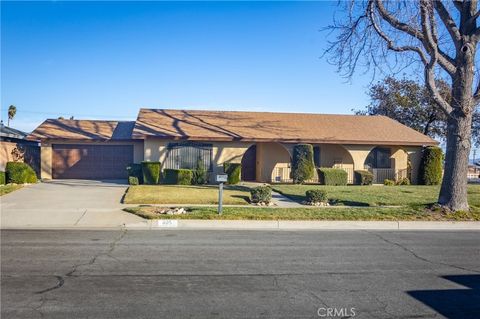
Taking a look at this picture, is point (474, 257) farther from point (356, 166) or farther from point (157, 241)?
point (356, 166)

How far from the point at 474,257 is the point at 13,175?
20382 mm

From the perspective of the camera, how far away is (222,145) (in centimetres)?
2558

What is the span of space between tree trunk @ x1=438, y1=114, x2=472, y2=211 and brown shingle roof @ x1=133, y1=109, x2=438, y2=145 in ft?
37.1

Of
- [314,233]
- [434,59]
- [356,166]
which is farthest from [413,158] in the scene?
[314,233]

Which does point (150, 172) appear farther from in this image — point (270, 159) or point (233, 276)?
point (233, 276)

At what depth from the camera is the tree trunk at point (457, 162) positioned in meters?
14.6

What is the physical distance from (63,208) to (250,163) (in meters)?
15.0

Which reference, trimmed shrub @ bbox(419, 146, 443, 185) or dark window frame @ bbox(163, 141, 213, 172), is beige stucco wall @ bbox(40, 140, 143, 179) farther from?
trimmed shrub @ bbox(419, 146, 443, 185)

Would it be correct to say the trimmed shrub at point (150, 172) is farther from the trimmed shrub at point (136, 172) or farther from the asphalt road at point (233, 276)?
the asphalt road at point (233, 276)

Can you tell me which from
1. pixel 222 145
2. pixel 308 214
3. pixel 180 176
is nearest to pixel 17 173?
pixel 180 176

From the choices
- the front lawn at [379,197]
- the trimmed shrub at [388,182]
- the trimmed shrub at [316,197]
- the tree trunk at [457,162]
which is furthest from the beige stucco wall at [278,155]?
the tree trunk at [457,162]

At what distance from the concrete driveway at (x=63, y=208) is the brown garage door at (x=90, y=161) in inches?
262

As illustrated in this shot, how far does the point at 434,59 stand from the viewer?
46.6ft

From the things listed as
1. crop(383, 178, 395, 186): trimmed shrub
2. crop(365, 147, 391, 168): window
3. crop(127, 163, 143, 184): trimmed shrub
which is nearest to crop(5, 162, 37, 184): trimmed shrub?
crop(127, 163, 143, 184): trimmed shrub
